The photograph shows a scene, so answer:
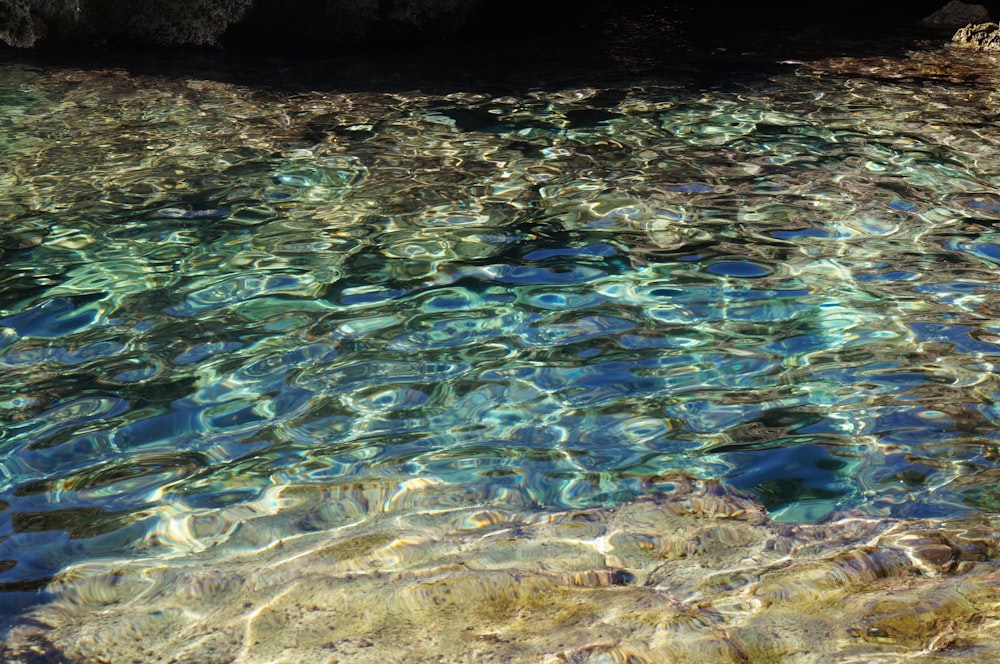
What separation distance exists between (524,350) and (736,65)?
5227 mm

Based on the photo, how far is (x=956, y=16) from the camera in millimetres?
9672

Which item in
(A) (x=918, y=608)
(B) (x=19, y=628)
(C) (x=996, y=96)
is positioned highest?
(C) (x=996, y=96)

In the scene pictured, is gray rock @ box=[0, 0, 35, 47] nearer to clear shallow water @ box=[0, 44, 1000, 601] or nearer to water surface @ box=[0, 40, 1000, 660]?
clear shallow water @ box=[0, 44, 1000, 601]

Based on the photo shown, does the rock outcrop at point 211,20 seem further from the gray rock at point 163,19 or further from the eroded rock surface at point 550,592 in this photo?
the eroded rock surface at point 550,592

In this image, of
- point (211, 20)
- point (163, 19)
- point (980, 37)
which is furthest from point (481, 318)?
point (980, 37)

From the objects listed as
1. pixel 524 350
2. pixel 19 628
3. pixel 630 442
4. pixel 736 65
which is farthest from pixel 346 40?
pixel 19 628

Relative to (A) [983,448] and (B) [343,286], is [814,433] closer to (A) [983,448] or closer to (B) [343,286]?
(A) [983,448]

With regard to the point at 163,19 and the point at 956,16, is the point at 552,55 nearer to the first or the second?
the point at 163,19

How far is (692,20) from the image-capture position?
399 inches

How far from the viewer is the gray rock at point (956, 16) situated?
959 cm

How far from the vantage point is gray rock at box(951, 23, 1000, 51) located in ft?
27.8

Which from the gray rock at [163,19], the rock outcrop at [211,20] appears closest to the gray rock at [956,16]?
the rock outcrop at [211,20]

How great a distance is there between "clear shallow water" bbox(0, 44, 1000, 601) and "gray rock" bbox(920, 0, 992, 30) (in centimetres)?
352

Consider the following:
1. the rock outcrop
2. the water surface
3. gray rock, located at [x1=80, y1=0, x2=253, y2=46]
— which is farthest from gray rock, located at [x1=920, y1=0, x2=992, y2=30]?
gray rock, located at [x1=80, y1=0, x2=253, y2=46]
